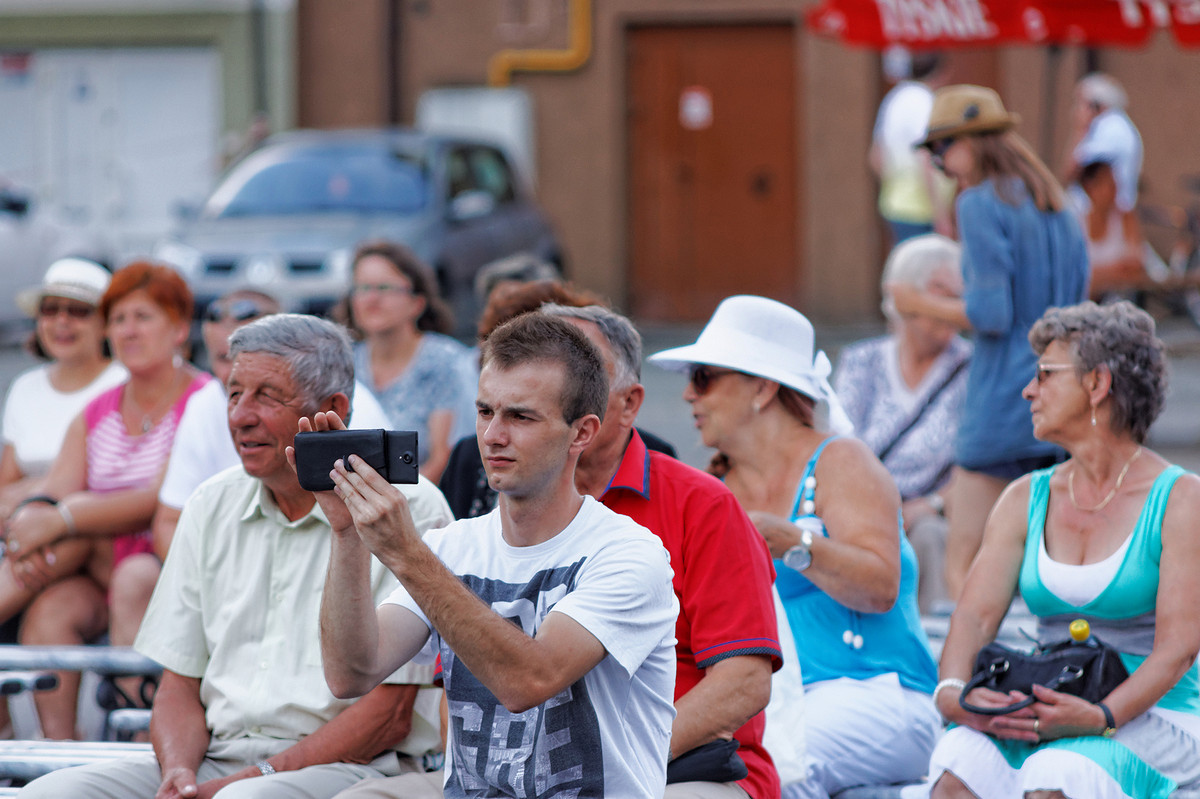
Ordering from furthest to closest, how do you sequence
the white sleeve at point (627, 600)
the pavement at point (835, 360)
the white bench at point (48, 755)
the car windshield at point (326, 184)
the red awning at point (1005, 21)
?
the car windshield at point (326, 184)
the pavement at point (835, 360)
the red awning at point (1005, 21)
the white bench at point (48, 755)
the white sleeve at point (627, 600)

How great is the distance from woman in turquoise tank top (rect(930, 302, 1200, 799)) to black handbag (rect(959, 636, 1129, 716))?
33mm

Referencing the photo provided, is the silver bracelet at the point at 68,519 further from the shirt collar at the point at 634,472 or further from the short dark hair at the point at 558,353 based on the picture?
the short dark hair at the point at 558,353

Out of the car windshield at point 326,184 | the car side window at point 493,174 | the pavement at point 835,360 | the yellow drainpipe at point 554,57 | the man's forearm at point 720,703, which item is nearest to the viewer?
the man's forearm at point 720,703

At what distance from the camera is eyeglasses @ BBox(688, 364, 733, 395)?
A: 383 centimetres

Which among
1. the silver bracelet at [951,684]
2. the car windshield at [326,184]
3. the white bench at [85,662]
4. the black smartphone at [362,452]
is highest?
the car windshield at [326,184]

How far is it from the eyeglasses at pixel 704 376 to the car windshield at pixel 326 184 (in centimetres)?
769

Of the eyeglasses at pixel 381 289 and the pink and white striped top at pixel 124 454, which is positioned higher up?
the eyeglasses at pixel 381 289

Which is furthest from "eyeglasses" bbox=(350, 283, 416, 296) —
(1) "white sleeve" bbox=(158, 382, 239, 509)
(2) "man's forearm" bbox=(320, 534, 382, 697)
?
(2) "man's forearm" bbox=(320, 534, 382, 697)

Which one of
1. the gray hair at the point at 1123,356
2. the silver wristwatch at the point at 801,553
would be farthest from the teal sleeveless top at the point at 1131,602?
the silver wristwatch at the point at 801,553

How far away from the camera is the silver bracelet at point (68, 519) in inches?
189

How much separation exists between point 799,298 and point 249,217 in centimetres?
641

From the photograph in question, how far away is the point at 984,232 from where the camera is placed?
16.5 ft

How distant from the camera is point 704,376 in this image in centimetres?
385

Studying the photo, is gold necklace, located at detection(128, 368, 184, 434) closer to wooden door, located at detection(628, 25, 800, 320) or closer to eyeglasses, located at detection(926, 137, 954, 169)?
eyeglasses, located at detection(926, 137, 954, 169)
